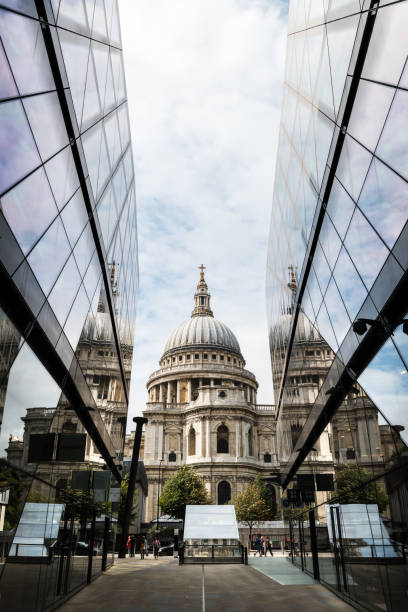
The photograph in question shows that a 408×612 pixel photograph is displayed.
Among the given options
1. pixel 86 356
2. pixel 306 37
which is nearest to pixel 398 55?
pixel 306 37

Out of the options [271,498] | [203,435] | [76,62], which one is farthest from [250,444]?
[76,62]

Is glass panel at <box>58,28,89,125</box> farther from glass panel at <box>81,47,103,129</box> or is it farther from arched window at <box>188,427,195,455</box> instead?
arched window at <box>188,427,195,455</box>

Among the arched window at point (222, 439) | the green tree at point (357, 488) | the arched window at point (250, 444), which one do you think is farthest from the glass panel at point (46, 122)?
the arched window at point (250, 444)

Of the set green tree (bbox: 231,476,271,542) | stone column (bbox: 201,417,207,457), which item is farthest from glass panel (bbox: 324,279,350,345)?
stone column (bbox: 201,417,207,457)

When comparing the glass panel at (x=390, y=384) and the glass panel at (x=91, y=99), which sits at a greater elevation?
the glass panel at (x=91, y=99)

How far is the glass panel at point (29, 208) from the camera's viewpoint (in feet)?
24.7

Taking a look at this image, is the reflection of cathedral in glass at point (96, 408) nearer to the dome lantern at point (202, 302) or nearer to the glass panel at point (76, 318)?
the glass panel at point (76, 318)

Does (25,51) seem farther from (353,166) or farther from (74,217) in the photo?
(353,166)

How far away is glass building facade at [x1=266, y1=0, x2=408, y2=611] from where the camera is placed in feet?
26.0

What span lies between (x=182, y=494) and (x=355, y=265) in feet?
200

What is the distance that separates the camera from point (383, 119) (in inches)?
317

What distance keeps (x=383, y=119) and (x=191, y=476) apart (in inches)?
2598

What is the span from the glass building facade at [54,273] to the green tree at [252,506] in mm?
50703

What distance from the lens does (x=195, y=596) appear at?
13.0 metres
